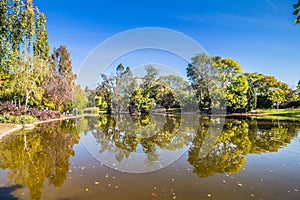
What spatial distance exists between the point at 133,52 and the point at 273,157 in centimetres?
1114

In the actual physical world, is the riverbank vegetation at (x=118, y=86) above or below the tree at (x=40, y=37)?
below

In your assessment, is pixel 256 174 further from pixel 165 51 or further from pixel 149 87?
pixel 149 87

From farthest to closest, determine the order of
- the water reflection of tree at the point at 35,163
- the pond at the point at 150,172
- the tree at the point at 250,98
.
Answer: the tree at the point at 250,98 → the water reflection of tree at the point at 35,163 → the pond at the point at 150,172

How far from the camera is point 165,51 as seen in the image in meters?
14.9

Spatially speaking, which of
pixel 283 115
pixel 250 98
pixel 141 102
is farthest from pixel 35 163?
pixel 250 98

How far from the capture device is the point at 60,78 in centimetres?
2902

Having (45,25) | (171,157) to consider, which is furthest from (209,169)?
(45,25)

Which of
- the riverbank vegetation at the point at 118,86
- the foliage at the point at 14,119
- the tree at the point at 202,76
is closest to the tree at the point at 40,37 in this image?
the riverbank vegetation at the point at 118,86

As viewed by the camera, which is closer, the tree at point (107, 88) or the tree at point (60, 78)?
the tree at point (60, 78)

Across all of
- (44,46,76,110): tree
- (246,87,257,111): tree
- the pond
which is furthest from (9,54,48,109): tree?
(246,87,257,111): tree

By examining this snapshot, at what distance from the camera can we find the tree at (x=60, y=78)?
1061 inches

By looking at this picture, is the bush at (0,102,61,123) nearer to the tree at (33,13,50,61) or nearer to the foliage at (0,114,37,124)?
the foliage at (0,114,37,124)

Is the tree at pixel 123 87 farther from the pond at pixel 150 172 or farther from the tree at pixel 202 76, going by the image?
the pond at pixel 150 172

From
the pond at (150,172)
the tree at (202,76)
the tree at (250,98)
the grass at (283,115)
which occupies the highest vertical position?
the tree at (202,76)
